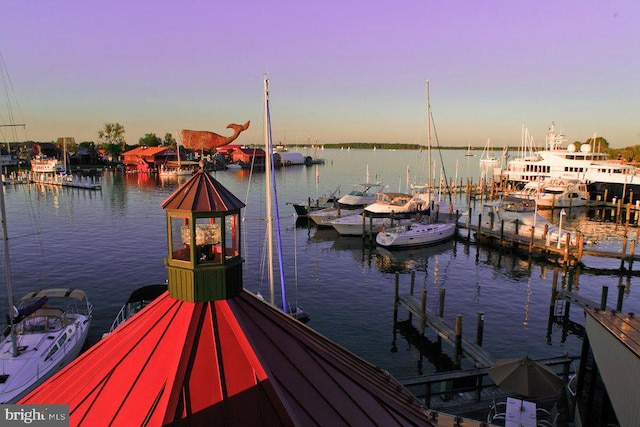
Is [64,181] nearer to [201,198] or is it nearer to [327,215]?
[327,215]

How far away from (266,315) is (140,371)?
289 centimetres

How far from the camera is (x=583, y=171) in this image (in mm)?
99250

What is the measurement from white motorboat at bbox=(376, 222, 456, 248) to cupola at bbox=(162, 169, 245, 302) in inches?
1855

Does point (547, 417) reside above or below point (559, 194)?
below

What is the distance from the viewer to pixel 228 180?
14512 centimetres

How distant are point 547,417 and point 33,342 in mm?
27247

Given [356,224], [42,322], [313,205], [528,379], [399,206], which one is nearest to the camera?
[528,379]

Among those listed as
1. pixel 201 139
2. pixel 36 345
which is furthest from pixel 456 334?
pixel 36 345

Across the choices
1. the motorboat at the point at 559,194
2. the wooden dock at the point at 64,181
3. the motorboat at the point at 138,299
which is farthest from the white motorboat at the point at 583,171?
the wooden dock at the point at 64,181

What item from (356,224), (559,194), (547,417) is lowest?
(547,417)

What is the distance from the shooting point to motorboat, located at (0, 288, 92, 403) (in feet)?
74.3

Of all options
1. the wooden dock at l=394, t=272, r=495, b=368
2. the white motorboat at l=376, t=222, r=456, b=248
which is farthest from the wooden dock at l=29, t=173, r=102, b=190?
the wooden dock at l=394, t=272, r=495, b=368

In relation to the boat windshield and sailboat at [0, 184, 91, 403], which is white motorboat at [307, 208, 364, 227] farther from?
the boat windshield

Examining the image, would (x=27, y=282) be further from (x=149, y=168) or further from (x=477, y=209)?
(x=149, y=168)
